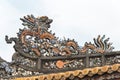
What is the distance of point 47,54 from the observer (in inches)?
461

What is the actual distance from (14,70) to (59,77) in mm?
1613

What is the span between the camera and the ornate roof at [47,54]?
11266 millimetres

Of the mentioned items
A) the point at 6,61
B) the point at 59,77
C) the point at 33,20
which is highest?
the point at 33,20

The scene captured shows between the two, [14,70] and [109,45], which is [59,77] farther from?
[109,45]

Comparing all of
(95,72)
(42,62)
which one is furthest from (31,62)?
(95,72)

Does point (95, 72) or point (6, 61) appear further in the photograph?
point (6, 61)

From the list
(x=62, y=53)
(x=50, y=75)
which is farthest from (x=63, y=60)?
(x=50, y=75)

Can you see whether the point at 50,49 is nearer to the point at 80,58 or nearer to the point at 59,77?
the point at 80,58

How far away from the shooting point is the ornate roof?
11266 mm

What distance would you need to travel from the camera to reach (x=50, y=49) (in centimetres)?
1174

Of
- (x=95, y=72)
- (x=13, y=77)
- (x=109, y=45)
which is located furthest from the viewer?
(x=109, y=45)

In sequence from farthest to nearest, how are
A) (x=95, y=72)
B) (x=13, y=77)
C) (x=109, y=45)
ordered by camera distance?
(x=109, y=45), (x=13, y=77), (x=95, y=72)

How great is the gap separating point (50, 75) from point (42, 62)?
133cm

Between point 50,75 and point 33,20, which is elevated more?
point 33,20
